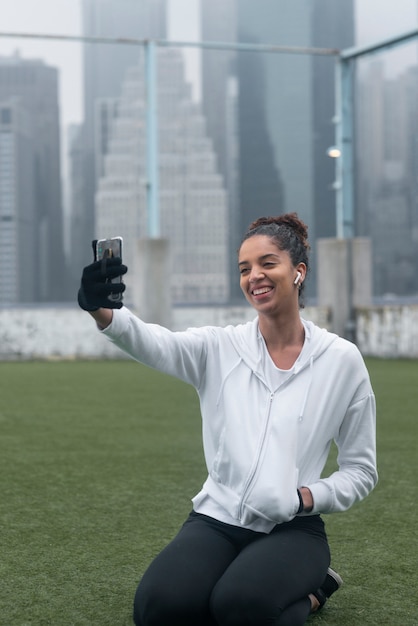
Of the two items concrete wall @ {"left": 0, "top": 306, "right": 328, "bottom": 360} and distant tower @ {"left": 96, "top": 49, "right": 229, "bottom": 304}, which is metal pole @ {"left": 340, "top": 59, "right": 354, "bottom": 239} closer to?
concrete wall @ {"left": 0, "top": 306, "right": 328, "bottom": 360}

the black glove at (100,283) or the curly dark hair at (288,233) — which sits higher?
the curly dark hair at (288,233)

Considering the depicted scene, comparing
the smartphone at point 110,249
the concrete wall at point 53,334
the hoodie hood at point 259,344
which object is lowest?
the concrete wall at point 53,334

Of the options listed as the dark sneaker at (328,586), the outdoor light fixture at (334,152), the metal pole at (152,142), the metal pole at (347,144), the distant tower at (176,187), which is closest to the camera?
the dark sneaker at (328,586)

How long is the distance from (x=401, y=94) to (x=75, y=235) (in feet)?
21.4

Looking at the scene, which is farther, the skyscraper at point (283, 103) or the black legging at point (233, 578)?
the skyscraper at point (283, 103)

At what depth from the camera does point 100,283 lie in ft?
7.34

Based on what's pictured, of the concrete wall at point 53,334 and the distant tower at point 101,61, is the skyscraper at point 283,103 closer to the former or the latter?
the distant tower at point 101,61

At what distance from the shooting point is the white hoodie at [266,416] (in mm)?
2404

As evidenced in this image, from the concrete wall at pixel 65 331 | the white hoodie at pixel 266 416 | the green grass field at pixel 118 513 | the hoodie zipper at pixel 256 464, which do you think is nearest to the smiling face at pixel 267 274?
the white hoodie at pixel 266 416

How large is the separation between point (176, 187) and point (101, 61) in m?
2.49

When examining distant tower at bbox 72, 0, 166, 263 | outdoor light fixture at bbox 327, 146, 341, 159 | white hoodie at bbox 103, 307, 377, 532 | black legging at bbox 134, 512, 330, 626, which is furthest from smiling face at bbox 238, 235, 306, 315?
distant tower at bbox 72, 0, 166, 263

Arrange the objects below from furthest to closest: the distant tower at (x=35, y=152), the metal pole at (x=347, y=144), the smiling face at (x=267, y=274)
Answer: the distant tower at (x=35, y=152) < the metal pole at (x=347, y=144) < the smiling face at (x=267, y=274)

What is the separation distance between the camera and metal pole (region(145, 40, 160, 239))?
1365 centimetres

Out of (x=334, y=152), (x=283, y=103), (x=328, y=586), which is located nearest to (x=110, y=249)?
(x=328, y=586)
